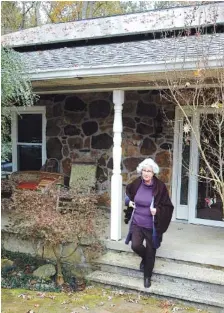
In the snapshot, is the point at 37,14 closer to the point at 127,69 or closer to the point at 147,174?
the point at 127,69

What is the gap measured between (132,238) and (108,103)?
11.7 feet

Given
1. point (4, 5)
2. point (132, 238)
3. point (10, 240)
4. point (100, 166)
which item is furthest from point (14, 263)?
point (4, 5)

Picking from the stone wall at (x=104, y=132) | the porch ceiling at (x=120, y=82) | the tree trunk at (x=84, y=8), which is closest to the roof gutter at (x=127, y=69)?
the porch ceiling at (x=120, y=82)

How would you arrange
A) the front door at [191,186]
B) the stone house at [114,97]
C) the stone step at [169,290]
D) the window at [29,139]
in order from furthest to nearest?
the window at [29,139]
the front door at [191,186]
the stone house at [114,97]
the stone step at [169,290]

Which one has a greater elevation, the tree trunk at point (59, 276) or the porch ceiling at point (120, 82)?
the porch ceiling at point (120, 82)

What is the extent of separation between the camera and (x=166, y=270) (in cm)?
499

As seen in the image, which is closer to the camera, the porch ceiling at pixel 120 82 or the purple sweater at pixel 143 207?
the purple sweater at pixel 143 207

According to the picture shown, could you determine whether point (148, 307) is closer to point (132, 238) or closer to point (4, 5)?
point (132, 238)

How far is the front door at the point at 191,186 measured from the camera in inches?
273

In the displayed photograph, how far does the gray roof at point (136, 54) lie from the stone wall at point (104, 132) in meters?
1.17

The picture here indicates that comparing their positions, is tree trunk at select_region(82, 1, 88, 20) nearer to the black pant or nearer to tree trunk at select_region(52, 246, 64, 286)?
tree trunk at select_region(52, 246, 64, 286)

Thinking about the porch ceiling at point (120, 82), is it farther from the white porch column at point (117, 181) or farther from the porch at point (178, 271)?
the porch at point (178, 271)

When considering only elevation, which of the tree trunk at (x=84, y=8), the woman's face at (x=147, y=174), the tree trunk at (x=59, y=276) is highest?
the tree trunk at (x=84, y=8)

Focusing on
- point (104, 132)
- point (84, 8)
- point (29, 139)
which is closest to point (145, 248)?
point (104, 132)
